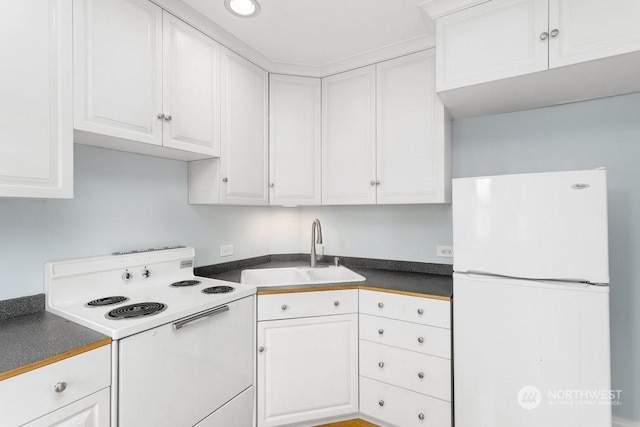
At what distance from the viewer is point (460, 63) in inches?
63.1

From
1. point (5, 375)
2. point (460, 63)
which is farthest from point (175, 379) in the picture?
point (460, 63)

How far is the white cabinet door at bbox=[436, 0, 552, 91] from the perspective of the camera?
1425 millimetres

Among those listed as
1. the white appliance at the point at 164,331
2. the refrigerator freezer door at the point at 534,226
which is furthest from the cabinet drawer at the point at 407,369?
the white appliance at the point at 164,331

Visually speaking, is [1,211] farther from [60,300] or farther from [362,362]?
[362,362]

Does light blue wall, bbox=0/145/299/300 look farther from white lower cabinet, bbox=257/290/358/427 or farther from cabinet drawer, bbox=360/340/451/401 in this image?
cabinet drawer, bbox=360/340/451/401

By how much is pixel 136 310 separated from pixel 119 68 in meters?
1.13

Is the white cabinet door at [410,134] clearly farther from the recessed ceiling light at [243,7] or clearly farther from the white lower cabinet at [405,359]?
the recessed ceiling light at [243,7]

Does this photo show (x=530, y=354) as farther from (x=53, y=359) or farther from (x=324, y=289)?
(x=53, y=359)

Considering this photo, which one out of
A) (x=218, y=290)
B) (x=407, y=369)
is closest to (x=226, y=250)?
(x=218, y=290)

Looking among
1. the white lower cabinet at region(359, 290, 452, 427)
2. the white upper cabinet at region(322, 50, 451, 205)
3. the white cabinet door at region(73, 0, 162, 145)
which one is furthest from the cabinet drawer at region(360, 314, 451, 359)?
the white cabinet door at region(73, 0, 162, 145)

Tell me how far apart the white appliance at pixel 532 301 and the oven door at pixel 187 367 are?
1.17 m

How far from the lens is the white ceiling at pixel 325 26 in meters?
1.65

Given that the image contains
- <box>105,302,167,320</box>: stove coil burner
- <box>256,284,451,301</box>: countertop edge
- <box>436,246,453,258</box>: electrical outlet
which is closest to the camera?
<box>105,302,167,320</box>: stove coil burner

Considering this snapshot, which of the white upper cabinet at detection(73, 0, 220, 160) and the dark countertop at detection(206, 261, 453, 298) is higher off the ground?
the white upper cabinet at detection(73, 0, 220, 160)
